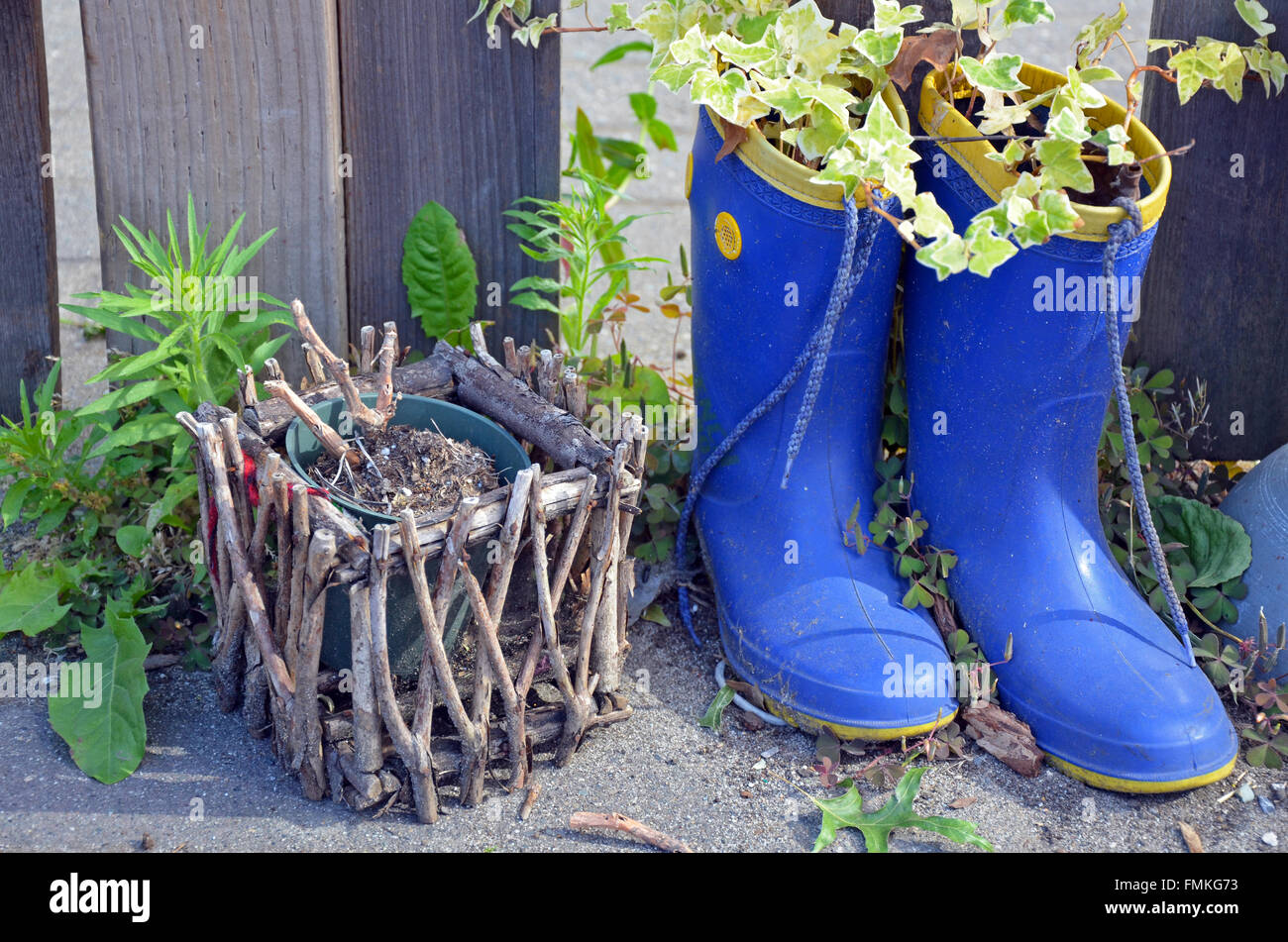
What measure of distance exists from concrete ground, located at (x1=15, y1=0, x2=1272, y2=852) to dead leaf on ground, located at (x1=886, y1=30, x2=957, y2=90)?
103 centimetres

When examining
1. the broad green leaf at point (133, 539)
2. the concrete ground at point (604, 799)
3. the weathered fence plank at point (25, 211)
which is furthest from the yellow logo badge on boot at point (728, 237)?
the weathered fence plank at point (25, 211)

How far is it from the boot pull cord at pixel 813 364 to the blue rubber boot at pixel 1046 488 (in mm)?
153

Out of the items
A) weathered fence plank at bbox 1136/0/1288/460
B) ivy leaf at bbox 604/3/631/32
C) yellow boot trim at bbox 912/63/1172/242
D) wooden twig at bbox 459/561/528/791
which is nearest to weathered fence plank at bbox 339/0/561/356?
ivy leaf at bbox 604/3/631/32

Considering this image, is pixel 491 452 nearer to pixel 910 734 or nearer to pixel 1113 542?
pixel 910 734

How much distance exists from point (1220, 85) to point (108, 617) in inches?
77.5

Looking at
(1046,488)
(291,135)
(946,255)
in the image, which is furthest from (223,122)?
(1046,488)

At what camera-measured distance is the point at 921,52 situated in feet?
6.10

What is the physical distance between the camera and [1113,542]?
2.14m

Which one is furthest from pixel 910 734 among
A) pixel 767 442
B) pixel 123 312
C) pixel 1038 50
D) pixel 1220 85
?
pixel 1038 50

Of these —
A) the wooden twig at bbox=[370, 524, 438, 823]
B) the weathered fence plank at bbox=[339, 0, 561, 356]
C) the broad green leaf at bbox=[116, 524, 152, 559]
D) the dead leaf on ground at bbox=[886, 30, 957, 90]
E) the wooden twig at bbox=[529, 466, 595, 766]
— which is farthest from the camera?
the weathered fence plank at bbox=[339, 0, 561, 356]

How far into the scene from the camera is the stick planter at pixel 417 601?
1568 millimetres

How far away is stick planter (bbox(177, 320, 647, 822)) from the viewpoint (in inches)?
61.7

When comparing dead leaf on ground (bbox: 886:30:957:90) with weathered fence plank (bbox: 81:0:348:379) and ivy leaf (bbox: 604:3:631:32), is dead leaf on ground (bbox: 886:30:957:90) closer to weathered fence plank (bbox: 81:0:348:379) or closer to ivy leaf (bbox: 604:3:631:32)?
ivy leaf (bbox: 604:3:631:32)

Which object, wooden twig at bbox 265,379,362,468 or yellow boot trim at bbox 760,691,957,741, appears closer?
wooden twig at bbox 265,379,362,468
